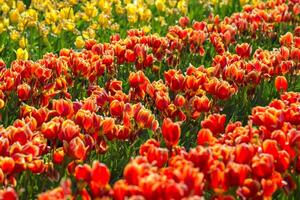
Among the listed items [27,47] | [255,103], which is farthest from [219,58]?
[27,47]

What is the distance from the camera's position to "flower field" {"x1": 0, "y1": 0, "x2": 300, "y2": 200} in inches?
116

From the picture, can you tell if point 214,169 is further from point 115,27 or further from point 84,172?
point 115,27

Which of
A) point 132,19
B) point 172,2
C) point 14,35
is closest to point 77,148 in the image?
point 14,35

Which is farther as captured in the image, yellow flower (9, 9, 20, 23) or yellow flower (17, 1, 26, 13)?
yellow flower (17, 1, 26, 13)

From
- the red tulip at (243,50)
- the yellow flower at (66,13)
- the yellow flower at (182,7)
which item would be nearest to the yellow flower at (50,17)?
the yellow flower at (66,13)

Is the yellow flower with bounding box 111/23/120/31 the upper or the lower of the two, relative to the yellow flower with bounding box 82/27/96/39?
lower

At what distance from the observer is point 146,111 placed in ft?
12.8

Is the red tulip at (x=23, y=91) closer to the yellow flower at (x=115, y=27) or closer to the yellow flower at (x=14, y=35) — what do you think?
the yellow flower at (x=14, y=35)

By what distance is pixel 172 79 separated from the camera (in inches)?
181

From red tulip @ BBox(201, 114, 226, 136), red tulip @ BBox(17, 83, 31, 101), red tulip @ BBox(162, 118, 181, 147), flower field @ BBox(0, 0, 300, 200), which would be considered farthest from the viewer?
red tulip @ BBox(17, 83, 31, 101)

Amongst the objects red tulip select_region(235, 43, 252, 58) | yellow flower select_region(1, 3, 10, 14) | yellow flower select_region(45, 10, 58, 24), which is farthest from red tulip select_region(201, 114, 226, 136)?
yellow flower select_region(1, 3, 10, 14)

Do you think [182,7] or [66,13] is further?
[182,7]

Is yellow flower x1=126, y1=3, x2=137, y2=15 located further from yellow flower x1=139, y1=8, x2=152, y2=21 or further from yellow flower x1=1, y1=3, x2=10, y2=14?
yellow flower x1=1, y1=3, x2=10, y2=14

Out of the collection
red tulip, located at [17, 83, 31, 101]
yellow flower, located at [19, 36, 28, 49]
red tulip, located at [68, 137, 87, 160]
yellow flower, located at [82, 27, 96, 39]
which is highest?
red tulip, located at [68, 137, 87, 160]
